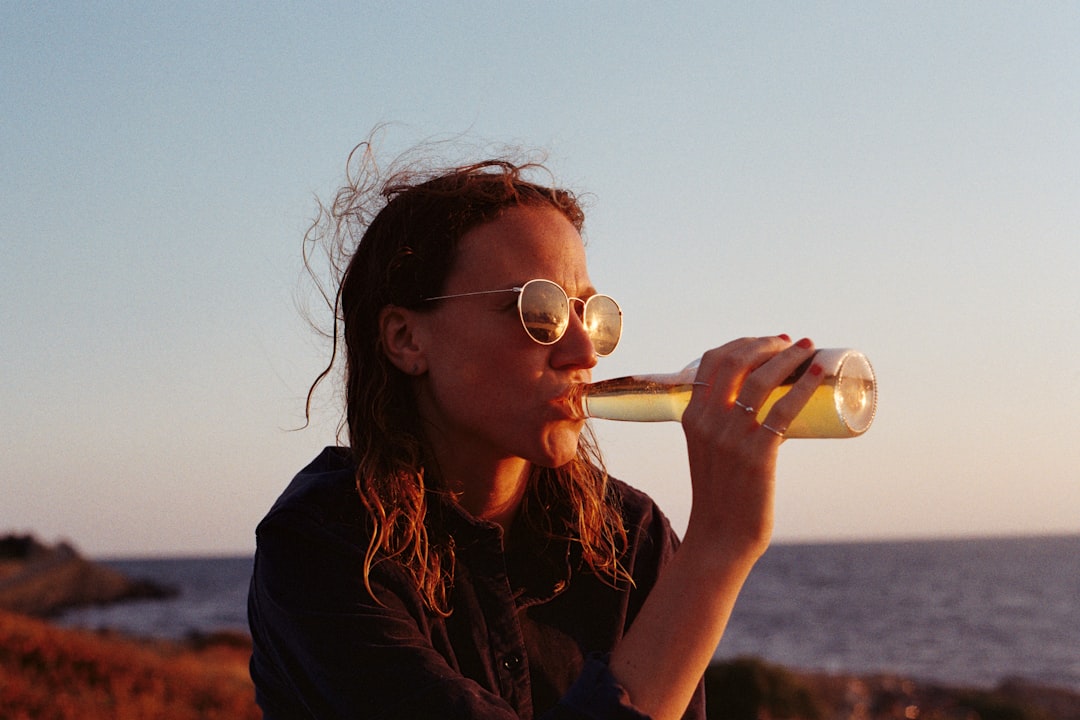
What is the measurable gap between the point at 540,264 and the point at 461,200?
295 mm

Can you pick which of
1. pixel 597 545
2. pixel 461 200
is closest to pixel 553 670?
pixel 597 545

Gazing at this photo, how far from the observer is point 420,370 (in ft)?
8.84

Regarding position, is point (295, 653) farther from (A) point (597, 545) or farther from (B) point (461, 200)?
(B) point (461, 200)

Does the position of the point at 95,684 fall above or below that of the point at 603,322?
below

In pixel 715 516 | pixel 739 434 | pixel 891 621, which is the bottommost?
pixel 891 621

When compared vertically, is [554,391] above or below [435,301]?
below

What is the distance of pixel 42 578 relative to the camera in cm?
3491

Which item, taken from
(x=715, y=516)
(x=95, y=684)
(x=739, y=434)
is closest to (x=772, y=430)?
(x=739, y=434)

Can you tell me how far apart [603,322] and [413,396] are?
1.81 ft

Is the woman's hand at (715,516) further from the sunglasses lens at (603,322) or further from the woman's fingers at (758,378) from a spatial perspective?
the sunglasses lens at (603,322)

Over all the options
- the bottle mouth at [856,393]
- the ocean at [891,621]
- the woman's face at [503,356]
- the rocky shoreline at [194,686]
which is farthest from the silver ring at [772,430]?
the ocean at [891,621]

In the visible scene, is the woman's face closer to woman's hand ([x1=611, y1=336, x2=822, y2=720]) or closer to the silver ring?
woman's hand ([x1=611, y1=336, x2=822, y2=720])

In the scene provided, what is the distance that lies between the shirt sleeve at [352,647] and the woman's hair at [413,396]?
0.11 m

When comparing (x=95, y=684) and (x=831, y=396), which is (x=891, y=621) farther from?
(x=831, y=396)
